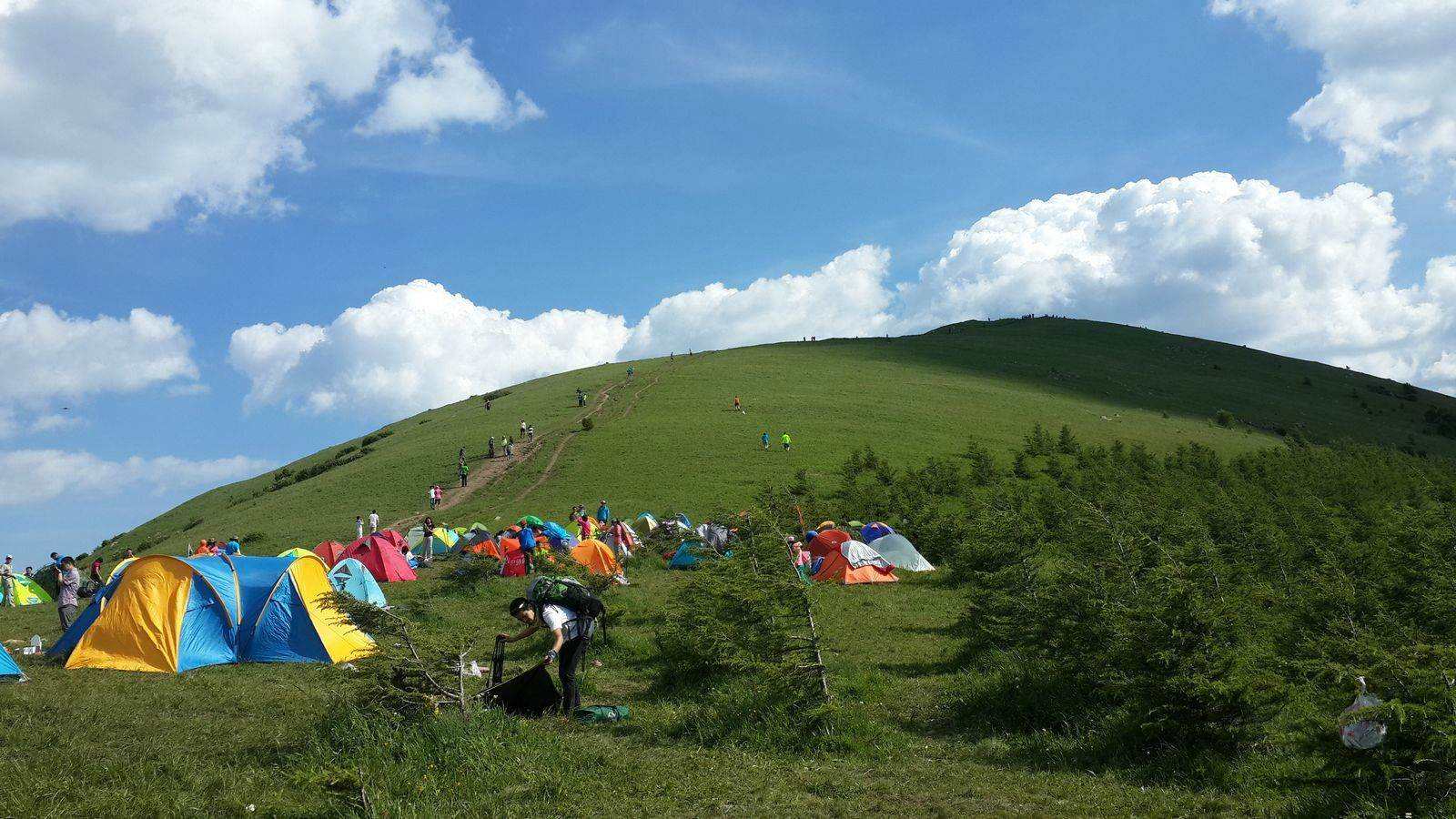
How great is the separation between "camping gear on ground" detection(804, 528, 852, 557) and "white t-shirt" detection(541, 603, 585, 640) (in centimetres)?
2004

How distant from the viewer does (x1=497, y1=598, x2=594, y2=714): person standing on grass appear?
33.7ft

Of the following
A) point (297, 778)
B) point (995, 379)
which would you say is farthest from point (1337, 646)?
point (995, 379)

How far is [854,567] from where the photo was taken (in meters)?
27.6

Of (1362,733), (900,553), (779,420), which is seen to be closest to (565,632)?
(1362,733)

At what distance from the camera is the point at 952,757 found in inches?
367

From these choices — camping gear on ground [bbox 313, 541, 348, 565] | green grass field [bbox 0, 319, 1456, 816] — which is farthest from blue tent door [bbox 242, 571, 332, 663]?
camping gear on ground [bbox 313, 541, 348, 565]

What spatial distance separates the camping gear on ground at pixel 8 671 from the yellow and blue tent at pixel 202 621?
147 cm

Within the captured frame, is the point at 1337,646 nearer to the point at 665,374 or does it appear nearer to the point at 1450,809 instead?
the point at 1450,809

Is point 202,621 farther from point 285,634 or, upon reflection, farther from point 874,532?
point 874,532

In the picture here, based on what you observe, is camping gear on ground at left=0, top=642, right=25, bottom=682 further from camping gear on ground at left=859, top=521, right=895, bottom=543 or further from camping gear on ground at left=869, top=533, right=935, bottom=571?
camping gear on ground at left=859, top=521, right=895, bottom=543

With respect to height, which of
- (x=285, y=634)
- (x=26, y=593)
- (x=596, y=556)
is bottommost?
(x=26, y=593)

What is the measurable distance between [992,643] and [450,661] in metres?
10.3

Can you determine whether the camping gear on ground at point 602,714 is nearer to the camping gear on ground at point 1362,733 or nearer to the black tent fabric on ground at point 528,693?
the black tent fabric on ground at point 528,693

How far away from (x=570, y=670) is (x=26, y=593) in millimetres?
31256
